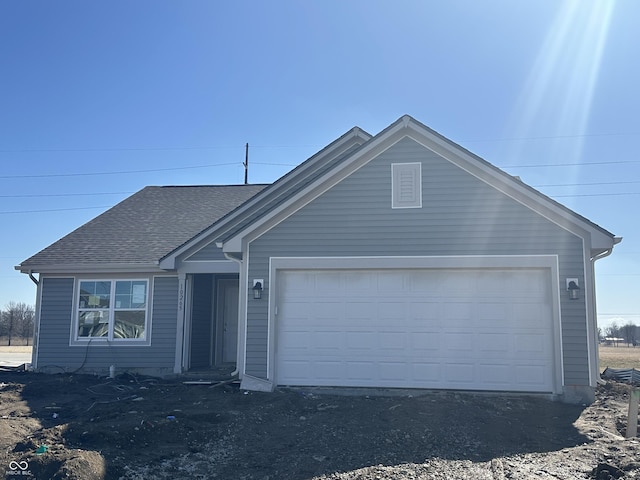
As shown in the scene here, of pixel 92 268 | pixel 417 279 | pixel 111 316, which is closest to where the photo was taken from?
pixel 417 279

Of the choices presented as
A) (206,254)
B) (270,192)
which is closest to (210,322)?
(206,254)

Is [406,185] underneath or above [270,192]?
underneath

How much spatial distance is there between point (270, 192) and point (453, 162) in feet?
16.1

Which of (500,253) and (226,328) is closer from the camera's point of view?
(500,253)

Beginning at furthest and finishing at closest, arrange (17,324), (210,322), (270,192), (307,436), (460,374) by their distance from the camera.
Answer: (17,324) → (210,322) → (270,192) → (460,374) → (307,436)

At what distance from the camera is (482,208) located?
10953 mm

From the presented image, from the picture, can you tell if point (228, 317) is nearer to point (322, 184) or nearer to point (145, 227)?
point (145, 227)

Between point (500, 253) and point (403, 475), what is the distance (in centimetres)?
551

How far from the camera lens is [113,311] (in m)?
14.5

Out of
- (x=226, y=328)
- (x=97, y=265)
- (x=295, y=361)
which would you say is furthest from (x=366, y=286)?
(x=97, y=265)

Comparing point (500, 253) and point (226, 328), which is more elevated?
point (500, 253)

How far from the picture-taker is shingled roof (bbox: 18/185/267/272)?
14601 millimetres

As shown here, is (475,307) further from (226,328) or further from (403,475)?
(226,328)

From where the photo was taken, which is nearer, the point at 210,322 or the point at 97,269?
the point at 97,269
